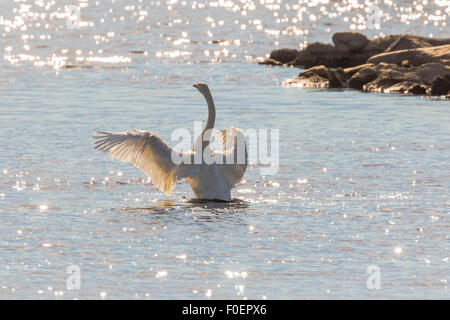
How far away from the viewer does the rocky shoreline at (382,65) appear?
36.4 meters

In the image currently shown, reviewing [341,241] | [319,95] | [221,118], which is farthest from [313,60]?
[341,241]

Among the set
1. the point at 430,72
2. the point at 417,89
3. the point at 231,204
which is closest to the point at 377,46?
the point at 430,72


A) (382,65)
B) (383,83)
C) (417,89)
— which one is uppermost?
(382,65)

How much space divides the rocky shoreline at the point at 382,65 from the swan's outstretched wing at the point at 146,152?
19.5 metres

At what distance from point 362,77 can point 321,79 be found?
211 cm

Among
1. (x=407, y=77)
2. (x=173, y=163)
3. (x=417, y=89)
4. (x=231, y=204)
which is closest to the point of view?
(x=173, y=163)

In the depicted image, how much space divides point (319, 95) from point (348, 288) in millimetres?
24027

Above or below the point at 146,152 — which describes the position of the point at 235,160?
below

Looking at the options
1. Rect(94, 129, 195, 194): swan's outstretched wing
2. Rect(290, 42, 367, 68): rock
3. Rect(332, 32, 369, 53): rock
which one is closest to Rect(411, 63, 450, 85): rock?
Rect(290, 42, 367, 68): rock

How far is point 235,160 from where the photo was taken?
55.5ft

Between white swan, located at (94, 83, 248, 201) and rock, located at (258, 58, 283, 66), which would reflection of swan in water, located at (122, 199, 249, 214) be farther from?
rock, located at (258, 58, 283, 66)

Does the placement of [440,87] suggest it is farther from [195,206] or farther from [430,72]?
[195,206]

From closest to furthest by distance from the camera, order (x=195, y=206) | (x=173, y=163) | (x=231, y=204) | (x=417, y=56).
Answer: (x=173, y=163) < (x=195, y=206) < (x=231, y=204) < (x=417, y=56)

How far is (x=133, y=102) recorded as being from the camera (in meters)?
33.3
